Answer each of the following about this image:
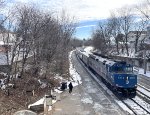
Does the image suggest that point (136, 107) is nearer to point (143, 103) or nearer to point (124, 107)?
point (124, 107)

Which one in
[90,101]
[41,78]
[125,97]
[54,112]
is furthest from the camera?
[41,78]

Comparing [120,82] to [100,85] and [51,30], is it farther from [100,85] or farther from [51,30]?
[51,30]

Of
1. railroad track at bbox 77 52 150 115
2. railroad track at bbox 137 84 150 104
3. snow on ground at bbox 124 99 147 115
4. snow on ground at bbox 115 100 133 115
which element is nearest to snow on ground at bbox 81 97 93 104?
snow on ground at bbox 115 100 133 115

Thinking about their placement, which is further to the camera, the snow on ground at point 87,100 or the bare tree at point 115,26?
the bare tree at point 115,26

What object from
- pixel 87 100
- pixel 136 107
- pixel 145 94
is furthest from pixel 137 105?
pixel 145 94

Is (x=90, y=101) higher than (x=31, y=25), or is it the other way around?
(x=31, y=25)

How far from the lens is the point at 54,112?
2627cm

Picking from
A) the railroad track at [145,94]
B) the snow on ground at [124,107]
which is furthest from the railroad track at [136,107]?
the railroad track at [145,94]

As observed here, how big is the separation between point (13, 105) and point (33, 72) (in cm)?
1600

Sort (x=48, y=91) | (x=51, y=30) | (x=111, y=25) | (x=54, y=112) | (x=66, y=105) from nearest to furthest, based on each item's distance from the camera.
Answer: (x=54, y=112), (x=66, y=105), (x=48, y=91), (x=51, y=30), (x=111, y=25)

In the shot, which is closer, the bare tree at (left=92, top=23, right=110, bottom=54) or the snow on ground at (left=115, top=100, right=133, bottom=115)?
the snow on ground at (left=115, top=100, right=133, bottom=115)

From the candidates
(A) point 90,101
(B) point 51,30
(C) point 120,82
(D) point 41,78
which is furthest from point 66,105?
(B) point 51,30

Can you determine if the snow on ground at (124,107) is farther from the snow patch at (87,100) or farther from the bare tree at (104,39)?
the bare tree at (104,39)

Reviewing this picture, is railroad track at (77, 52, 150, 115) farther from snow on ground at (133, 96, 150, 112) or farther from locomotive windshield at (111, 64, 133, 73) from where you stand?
locomotive windshield at (111, 64, 133, 73)
